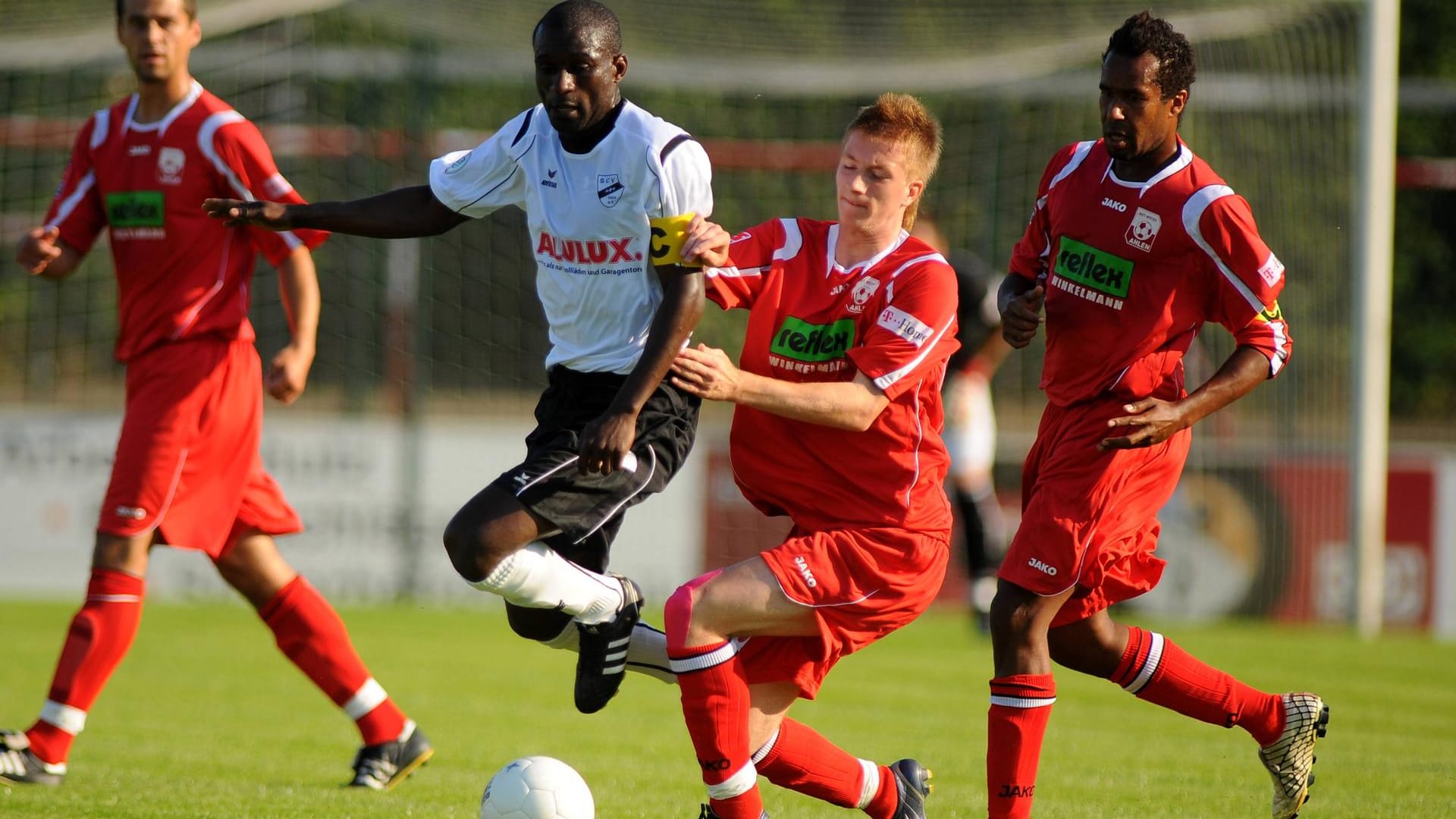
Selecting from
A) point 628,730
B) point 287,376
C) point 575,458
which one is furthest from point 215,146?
point 628,730

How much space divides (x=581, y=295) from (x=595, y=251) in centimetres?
13

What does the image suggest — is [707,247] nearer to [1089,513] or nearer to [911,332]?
[911,332]

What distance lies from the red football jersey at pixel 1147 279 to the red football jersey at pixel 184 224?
247cm

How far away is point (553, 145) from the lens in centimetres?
434

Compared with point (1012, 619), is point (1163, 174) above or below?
above

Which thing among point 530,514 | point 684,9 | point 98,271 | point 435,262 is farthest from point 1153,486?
point 98,271

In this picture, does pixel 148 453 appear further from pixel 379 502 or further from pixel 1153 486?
pixel 379 502

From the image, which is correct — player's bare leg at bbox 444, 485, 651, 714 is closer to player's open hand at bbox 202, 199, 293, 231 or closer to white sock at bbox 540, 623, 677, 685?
white sock at bbox 540, 623, 677, 685

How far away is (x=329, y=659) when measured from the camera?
518 centimetres

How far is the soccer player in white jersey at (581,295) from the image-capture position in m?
4.11

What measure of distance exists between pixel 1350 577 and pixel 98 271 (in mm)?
10986

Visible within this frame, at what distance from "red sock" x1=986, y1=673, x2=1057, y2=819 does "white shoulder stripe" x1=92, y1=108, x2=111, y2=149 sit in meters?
3.46

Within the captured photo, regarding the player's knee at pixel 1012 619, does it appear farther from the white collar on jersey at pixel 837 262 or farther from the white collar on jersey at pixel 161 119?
the white collar on jersey at pixel 161 119

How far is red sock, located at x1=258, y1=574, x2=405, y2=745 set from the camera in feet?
17.0
